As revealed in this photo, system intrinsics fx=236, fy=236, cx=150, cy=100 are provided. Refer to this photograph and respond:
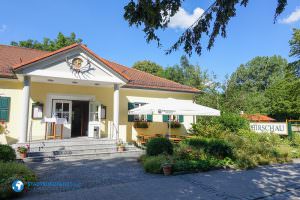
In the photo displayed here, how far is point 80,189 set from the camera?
6.14m

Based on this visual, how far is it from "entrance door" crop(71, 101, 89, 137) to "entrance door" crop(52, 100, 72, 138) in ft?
2.94

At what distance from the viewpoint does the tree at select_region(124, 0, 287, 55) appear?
430cm

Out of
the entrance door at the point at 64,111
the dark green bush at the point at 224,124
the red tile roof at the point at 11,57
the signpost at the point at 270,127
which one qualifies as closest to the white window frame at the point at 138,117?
the dark green bush at the point at 224,124

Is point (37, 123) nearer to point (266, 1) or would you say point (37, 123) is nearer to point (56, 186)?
point (56, 186)

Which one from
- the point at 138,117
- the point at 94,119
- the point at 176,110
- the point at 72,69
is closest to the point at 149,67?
the point at 138,117

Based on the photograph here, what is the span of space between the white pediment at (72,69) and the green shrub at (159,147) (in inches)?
189

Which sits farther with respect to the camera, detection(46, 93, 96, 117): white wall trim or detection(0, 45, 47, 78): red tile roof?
detection(46, 93, 96, 117): white wall trim

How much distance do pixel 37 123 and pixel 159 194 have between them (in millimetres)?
9438

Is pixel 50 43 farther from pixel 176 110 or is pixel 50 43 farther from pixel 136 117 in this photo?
pixel 176 110

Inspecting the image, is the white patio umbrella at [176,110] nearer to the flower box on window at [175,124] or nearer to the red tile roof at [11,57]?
the flower box on window at [175,124]

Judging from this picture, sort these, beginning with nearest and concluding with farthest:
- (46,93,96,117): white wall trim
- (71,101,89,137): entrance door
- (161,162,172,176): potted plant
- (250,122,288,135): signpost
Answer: (161,162,172,176): potted plant → (46,93,96,117): white wall trim → (250,122,288,135): signpost → (71,101,89,137): entrance door

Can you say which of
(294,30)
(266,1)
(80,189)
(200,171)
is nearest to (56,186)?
(80,189)

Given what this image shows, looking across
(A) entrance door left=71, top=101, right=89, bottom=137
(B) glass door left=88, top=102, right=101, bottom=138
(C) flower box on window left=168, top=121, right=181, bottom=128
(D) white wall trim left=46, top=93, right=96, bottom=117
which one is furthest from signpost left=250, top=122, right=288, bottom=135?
(A) entrance door left=71, top=101, right=89, bottom=137

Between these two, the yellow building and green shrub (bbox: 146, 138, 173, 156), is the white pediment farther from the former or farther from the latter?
green shrub (bbox: 146, 138, 173, 156)
